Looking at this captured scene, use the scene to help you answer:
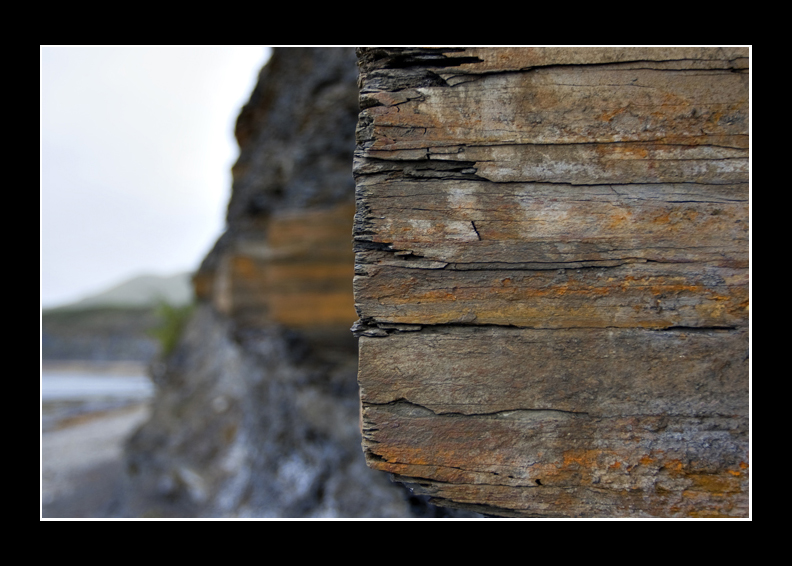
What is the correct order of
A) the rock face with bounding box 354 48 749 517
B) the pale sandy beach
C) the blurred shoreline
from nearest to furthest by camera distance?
the rock face with bounding box 354 48 749 517
the pale sandy beach
the blurred shoreline

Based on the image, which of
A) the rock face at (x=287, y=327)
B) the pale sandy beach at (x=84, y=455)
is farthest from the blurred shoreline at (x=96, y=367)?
the rock face at (x=287, y=327)

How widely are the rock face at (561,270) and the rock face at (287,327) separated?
2966mm

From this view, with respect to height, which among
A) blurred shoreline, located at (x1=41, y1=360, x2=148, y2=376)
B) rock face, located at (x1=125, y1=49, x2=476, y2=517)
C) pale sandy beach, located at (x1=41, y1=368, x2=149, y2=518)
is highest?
rock face, located at (x1=125, y1=49, x2=476, y2=517)

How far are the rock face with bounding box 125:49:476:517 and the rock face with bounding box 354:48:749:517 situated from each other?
297 centimetres

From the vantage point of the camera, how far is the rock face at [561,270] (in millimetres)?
1413

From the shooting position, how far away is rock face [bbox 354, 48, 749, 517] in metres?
1.41

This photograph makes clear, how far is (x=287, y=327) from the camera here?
5.83 meters

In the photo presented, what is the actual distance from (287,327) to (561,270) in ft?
15.7

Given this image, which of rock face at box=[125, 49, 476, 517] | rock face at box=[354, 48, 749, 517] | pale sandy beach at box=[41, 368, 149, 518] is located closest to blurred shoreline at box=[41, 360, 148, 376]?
pale sandy beach at box=[41, 368, 149, 518]

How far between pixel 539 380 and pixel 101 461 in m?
12.6

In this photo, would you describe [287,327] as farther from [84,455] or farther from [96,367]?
[96,367]

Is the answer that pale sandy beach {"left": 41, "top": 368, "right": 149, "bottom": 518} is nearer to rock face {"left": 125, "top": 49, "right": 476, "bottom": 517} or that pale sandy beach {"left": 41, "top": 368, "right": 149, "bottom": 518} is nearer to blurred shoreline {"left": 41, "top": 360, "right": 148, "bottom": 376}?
rock face {"left": 125, "top": 49, "right": 476, "bottom": 517}

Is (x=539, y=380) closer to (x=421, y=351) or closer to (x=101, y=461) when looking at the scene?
(x=421, y=351)

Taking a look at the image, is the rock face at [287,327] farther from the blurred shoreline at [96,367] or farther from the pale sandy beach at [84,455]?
the blurred shoreline at [96,367]
